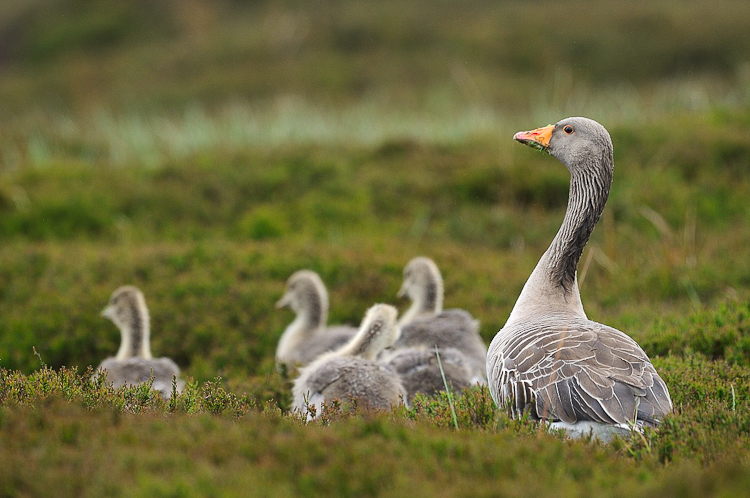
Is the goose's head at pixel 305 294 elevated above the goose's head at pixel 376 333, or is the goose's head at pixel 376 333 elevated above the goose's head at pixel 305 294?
the goose's head at pixel 305 294

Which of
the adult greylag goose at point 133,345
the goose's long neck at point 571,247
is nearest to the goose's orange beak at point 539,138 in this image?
the goose's long neck at point 571,247

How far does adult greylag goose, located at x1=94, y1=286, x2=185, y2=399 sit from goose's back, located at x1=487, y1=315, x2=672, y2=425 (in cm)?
401

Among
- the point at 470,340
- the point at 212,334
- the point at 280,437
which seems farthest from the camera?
the point at 212,334

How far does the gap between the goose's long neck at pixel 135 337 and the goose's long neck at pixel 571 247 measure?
15.5ft

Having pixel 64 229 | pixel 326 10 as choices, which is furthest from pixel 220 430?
pixel 326 10

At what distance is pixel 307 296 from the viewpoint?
34.4 feet

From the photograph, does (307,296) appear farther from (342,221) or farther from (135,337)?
(342,221)

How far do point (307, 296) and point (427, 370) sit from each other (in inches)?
114

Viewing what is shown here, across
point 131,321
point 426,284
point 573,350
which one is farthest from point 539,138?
point 131,321

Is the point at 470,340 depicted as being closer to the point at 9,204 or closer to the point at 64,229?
the point at 64,229

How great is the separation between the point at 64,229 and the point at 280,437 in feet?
36.7

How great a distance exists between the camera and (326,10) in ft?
134

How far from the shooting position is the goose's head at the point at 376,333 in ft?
26.7

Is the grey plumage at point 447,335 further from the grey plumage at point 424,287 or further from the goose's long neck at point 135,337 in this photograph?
the goose's long neck at point 135,337
